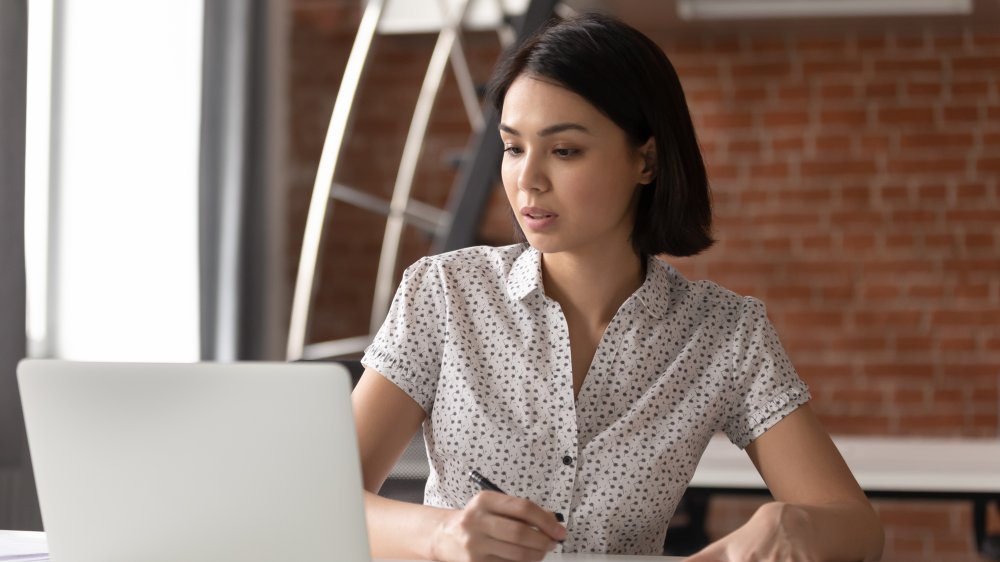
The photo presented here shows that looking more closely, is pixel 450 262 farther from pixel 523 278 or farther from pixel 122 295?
pixel 122 295

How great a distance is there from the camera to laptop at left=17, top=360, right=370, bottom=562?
969 millimetres

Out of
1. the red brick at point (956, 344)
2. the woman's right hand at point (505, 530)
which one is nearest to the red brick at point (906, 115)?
the red brick at point (956, 344)

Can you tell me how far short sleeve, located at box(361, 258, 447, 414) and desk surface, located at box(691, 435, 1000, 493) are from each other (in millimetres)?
904

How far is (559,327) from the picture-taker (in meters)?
1.58

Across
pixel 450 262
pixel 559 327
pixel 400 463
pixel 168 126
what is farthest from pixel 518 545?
pixel 168 126

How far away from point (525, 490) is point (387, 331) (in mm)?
295

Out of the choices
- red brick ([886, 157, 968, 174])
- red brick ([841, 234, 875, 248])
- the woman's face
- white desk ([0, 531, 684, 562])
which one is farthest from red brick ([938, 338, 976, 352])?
white desk ([0, 531, 684, 562])

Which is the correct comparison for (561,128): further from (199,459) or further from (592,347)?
(199,459)

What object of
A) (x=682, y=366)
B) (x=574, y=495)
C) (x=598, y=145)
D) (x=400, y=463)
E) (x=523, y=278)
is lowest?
(x=400, y=463)

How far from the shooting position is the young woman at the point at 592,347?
1.51 m

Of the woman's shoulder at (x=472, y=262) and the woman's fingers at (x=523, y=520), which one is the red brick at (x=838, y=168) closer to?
the woman's shoulder at (x=472, y=262)

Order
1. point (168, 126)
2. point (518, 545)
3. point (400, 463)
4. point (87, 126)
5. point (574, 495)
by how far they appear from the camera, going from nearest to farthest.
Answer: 1. point (518, 545)
2. point (574, 495)
3. point (400, 463)
4. point (87, 126)
5. point (168, 126)

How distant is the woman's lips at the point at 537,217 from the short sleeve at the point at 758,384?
0.32 metres

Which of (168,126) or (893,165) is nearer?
(168,126)
